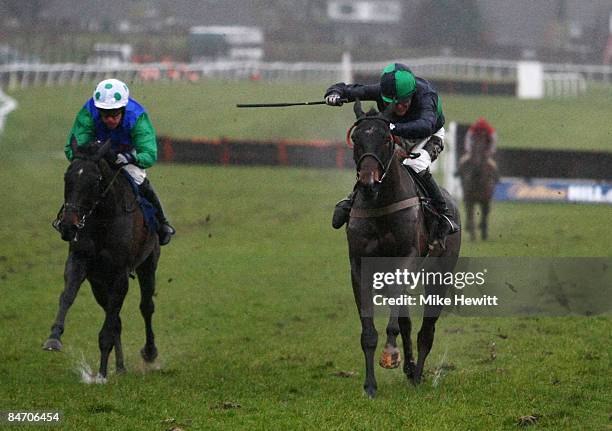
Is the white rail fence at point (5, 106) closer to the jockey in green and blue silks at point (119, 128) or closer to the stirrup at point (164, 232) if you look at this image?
the stirrup at point (164, 232)

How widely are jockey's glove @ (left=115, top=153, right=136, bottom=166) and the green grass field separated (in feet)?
6.56

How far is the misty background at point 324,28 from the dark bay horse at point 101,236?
40.8 meters

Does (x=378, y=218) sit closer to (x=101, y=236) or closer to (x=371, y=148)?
(x=371, y=148)

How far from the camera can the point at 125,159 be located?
10078 millimetres

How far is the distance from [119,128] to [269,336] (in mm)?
3706

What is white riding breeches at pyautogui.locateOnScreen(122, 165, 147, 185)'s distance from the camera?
10509 millimetres

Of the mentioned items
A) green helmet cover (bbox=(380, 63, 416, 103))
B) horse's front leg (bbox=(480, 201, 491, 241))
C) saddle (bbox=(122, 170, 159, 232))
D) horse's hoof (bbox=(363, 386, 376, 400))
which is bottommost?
horse's front leg (bbox=(480, 201, 491, 241))

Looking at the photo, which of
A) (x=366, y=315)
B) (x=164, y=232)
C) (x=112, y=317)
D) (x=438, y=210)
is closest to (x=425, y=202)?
(x=438, y=210)

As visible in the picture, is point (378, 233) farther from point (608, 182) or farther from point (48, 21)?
point (48, 21)

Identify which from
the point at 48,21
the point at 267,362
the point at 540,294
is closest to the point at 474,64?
the point at 48,21

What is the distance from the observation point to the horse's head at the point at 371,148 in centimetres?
863

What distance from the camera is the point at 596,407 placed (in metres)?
8.70

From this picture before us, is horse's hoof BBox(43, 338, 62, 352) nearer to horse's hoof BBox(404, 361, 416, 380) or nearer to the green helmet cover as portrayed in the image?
horse's hoof BBox(404, 361, 416, 380)

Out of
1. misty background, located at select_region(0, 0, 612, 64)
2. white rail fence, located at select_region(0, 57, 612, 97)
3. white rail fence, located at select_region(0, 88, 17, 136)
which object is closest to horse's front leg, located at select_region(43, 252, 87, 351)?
white rail fence, located at select_region(0, 88, 17, 136)
